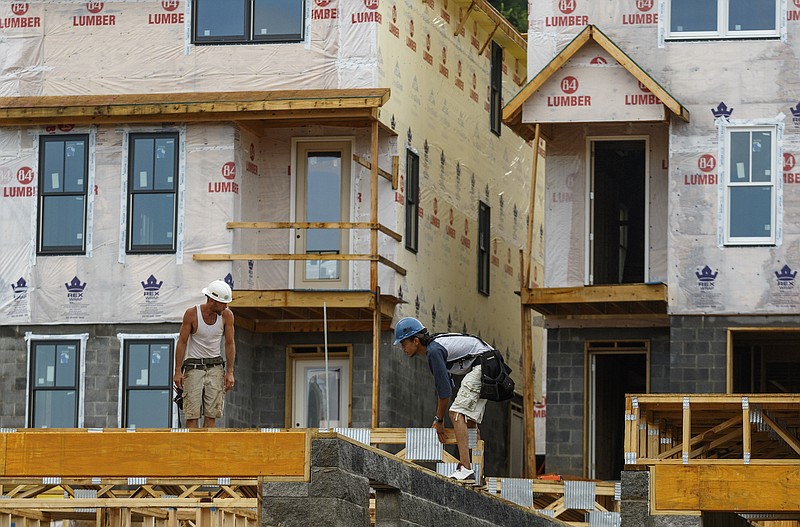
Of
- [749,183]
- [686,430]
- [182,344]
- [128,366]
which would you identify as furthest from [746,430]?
[128,366]

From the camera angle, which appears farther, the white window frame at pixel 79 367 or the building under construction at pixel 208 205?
the white window frame at pixel 79 367

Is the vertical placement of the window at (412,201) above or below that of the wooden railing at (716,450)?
above

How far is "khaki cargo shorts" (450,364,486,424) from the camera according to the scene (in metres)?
19.7

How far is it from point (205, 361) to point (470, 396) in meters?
3.09

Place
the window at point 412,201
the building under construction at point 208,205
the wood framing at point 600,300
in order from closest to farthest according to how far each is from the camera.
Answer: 1. the wood framing at point 600,300
2. the building under construction at point 208,205
3. the window at point 412,201

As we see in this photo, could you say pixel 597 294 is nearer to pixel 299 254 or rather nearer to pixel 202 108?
pixel 299 254

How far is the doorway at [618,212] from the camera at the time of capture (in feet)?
106

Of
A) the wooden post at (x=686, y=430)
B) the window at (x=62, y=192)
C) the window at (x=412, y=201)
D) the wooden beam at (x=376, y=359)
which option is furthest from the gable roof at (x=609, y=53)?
the wooden post at (x=686, y=430)

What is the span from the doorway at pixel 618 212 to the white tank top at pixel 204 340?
12.2 meters

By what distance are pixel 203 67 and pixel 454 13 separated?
623 cm

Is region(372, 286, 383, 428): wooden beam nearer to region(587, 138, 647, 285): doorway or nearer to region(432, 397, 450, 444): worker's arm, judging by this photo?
region(587, 138, 647, 285): doorway

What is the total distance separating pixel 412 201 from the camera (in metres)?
33.0

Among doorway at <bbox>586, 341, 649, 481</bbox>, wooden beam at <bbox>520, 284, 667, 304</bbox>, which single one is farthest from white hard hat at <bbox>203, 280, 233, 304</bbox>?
doorway at <bbox>586, 341, 649, 481</bbox>

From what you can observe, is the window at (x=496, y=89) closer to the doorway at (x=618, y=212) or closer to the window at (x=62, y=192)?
the doorway at (x=618, y=212)
